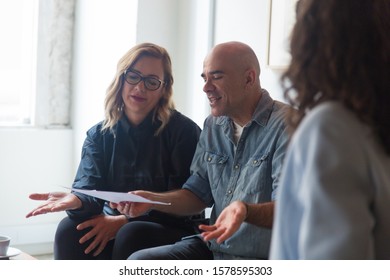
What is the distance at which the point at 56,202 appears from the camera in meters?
2.07

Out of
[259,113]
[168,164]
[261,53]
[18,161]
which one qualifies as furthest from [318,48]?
[18,161]

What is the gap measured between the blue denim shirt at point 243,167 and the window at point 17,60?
5.51 ft

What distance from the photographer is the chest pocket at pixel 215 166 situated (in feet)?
6.38

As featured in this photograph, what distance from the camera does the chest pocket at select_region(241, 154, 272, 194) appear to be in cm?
183

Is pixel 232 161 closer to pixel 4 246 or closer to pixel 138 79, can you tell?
pixel 138 79

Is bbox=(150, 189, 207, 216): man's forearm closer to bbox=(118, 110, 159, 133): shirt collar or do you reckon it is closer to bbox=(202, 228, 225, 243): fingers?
bbox=(118, 110, 159, 133): shirt collar

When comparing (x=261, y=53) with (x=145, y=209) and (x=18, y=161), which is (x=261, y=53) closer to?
(x=145, y=209)

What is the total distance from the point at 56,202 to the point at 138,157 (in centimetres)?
34

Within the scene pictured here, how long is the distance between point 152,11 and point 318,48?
2171 mm

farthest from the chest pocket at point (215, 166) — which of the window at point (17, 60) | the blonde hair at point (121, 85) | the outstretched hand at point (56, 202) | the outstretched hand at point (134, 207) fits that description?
the window at point (17, 60)

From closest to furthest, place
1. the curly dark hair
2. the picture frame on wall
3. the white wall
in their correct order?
the curly dark hair, the picture frame on wall, the white wall

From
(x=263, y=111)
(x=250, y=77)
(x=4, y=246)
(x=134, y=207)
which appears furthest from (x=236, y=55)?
(x=4, y=246)

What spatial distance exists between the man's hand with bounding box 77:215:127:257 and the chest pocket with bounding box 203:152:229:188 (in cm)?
40

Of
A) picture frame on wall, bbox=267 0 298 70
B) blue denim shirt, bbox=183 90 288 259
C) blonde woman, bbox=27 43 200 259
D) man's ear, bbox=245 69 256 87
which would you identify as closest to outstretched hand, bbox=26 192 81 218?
blonde woman, bbox=27 43 200 259
